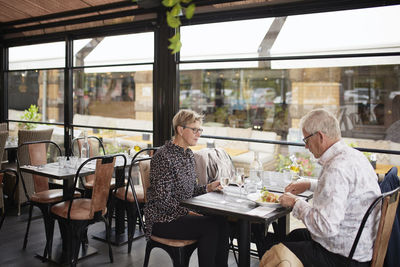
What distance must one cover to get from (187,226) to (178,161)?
1.66 ft

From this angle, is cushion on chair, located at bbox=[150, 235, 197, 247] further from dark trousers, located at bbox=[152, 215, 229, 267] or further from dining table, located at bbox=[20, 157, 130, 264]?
dining table, located at bbox=[20, 157, 130, 264]

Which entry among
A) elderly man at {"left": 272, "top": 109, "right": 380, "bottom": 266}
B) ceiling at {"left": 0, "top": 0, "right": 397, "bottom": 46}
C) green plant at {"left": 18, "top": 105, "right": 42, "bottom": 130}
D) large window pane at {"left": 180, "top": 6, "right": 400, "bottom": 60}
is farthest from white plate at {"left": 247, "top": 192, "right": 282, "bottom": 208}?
green plant at {"left": 18, "top": 105, "right": 42, "bottom": 130}

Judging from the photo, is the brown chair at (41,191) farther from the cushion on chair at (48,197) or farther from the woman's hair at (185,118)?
the woman's hair at (185,118)

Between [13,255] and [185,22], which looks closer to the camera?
[13,255]

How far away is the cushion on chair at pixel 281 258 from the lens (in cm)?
227

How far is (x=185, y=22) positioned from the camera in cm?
489

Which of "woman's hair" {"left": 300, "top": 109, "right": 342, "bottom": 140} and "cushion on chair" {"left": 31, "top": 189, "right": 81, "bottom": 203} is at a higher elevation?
"woman's hair" {"left": 300, "top": 109, "right": 342, "bottom": 140}

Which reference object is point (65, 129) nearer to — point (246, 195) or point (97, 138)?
point (97, 138)

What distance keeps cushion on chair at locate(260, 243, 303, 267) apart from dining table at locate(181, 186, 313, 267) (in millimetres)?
185

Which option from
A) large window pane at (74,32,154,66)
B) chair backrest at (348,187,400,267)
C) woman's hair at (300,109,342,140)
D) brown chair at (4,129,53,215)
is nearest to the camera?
chair backrest at (348,187,400,267)

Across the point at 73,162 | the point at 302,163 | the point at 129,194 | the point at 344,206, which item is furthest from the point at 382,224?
the point at 73,162

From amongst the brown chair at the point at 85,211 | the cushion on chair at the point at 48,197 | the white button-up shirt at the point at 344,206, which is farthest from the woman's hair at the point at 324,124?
the cushion on chair at the point at 48,197

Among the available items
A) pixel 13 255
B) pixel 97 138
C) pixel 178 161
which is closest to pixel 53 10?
pixel 97 138

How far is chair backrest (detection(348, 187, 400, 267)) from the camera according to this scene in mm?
2137
